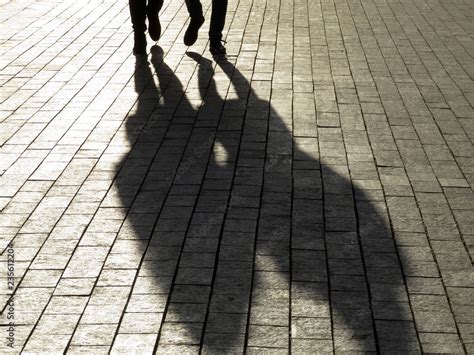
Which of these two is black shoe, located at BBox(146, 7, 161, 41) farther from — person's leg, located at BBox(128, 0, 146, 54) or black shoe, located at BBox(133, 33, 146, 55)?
black shoe, located at BBox(133, 33, 146, 55)

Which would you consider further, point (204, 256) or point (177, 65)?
point (177, 65)

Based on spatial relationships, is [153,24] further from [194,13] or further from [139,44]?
[194,13]

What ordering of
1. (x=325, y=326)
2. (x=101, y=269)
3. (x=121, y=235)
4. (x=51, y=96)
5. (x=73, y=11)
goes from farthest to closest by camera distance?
(x=73, y=11) < (x=51, y=96) < (x=121, y=235) < (x=101, y=269) < (x=325, y=326)

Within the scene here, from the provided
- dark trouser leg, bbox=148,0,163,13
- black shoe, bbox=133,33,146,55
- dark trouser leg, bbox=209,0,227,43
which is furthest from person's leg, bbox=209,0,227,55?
black shoe, bbox=133,33,146,55

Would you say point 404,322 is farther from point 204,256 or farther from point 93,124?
point 93,124

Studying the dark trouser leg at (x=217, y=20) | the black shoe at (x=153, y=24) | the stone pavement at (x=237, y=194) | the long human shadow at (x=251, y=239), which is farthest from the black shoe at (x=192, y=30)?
the long human shadow at (x=251, y=239)

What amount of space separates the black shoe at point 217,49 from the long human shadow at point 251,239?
205cm

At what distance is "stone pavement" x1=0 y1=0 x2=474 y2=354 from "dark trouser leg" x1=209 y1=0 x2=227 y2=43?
1.13ft

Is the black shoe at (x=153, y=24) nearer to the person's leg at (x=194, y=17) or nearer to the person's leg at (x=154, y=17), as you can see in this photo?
the person's leg at (x=154, y=17)

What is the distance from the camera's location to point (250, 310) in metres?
5.14

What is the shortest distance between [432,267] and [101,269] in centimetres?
215

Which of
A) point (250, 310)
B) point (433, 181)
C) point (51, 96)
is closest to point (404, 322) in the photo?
point (250, 310)

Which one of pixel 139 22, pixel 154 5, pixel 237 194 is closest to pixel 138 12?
pixel 139 22

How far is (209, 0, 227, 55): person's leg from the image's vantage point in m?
10.7
